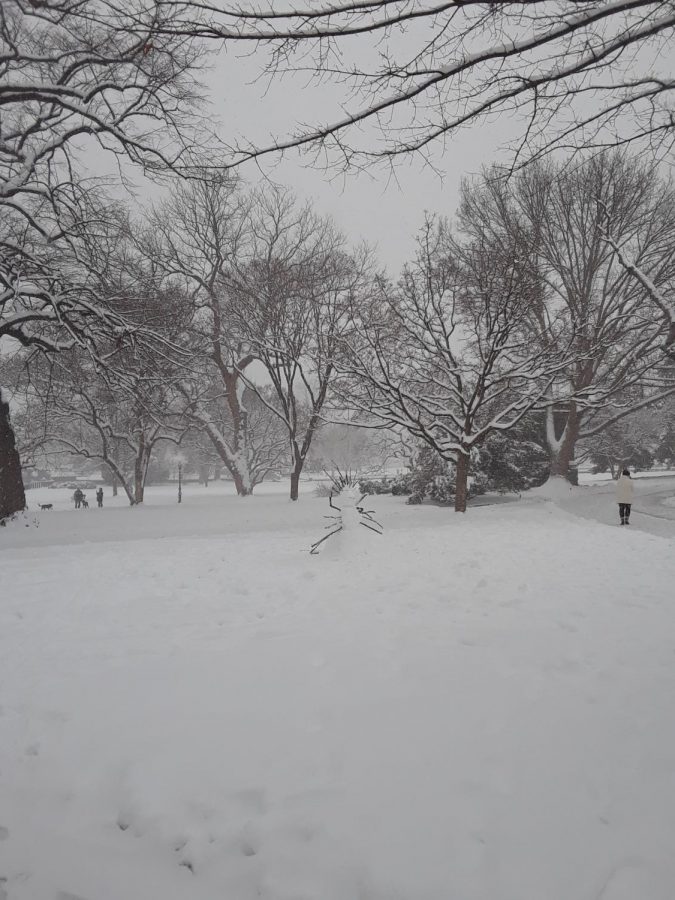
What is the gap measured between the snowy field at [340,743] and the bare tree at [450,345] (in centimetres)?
801

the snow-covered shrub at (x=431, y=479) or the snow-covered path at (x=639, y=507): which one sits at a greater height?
the snow-covered shrub at (x=431, y=479)

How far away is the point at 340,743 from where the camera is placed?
7.30 ft

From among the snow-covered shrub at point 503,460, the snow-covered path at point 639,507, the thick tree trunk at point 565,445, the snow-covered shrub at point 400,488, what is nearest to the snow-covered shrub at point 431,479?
the snow-covered shrub at point 503,460

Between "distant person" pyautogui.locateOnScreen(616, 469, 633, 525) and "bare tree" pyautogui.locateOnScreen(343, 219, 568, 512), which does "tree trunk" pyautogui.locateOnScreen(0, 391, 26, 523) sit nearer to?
"bare tree" pyautogui.locateOnScreen(343, 219, 568, 512)

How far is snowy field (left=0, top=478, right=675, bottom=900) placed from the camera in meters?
1.65

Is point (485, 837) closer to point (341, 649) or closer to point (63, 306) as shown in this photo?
point (341, 649)

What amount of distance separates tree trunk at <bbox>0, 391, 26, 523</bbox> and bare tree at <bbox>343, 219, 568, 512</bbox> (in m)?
9.14

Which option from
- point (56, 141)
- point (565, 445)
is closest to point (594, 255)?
point (565, 445)

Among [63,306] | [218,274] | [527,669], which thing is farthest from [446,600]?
[218,274]

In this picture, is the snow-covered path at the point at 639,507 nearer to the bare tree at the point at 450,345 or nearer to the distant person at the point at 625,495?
the distant person at the point at 625,495

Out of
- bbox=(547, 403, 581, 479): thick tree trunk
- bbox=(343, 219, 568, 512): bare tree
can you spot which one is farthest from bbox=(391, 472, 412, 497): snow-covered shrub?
bbox=(547, 403, 581, 479): thick tree trunk

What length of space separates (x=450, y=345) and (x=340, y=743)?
13.2 metres

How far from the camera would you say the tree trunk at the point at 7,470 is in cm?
1088

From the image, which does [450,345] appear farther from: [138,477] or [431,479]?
[138,477]
